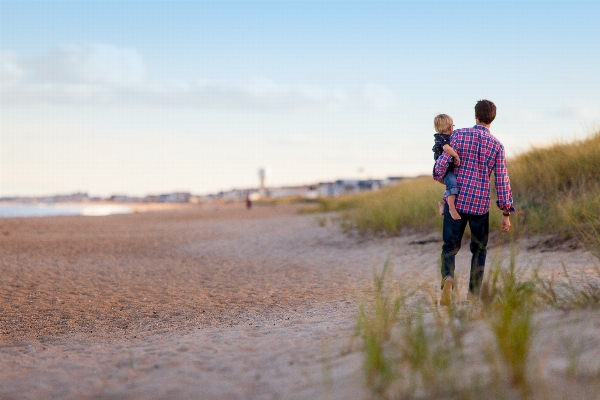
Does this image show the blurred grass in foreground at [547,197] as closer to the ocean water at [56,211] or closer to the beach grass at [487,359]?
the beach grass at [487,359]

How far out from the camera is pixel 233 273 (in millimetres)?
9742

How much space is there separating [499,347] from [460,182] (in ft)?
7.53

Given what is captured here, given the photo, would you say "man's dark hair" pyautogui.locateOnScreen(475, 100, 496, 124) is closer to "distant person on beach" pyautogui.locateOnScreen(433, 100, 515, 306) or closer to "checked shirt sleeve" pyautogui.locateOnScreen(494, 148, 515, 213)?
"distant person on beach" pyautogui.locateOnScreen(433, 100, 515, 306)

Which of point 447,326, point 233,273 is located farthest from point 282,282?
point 447,326

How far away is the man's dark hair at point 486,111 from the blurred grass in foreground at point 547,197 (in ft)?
13.0

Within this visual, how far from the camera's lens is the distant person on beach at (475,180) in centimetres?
498

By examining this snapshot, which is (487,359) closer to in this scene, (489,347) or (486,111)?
(489,347)

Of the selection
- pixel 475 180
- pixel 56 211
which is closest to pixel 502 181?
pixel 475 180

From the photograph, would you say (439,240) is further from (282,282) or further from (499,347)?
(499,347)

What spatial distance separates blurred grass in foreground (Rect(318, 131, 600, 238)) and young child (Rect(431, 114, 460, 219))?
13.1ft

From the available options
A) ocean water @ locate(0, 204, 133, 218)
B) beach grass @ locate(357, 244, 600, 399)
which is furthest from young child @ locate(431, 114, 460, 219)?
ocean water @ locate(0, 204, 133, 218)

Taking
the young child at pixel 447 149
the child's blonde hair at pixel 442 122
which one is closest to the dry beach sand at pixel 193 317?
the young child at pixel 447 149

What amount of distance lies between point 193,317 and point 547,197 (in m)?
7.41

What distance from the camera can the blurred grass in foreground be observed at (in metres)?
9.23
